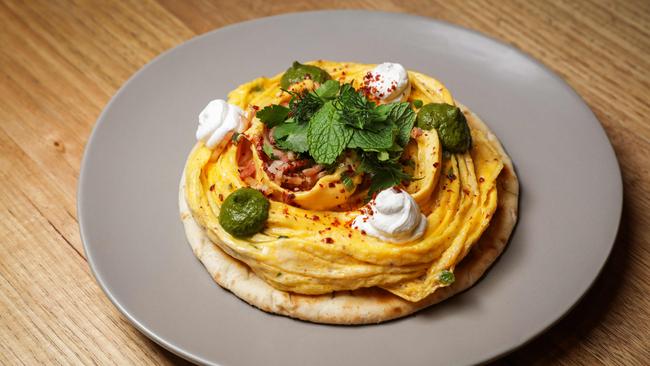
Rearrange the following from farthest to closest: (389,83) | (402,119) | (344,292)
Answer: (389,83), (402,119), (344,292)

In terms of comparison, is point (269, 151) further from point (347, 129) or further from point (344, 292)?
point (344, 292)

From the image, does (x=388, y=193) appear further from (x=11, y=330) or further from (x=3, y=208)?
(x=3, y=208)

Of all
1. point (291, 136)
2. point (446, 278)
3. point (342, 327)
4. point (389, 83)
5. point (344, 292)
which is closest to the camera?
point (446, 278)

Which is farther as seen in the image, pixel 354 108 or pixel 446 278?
pixel 354 108

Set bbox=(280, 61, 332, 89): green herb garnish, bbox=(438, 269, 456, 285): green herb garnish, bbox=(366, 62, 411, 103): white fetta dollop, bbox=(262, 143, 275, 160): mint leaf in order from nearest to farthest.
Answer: bbox=(438, 269, 456, 285): green herb garnish < bbox=(262, 143, 275, 160): mint leaf < bbox=(366, 62, 411, 103): white fetta dollop < bbox=(280, 61, 332, 89): green herb garnish

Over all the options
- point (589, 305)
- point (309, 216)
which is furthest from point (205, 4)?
point (589, 305)

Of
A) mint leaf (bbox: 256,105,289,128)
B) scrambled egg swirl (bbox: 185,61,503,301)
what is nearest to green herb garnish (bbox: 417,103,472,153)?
scrambled egg swirl (bbox: 185,61,503,301)

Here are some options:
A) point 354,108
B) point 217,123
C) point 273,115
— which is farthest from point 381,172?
point 217,123

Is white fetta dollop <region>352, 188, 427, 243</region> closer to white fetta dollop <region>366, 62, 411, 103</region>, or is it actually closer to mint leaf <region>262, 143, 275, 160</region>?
mint leaf <region>262, 143, 275, 160</region>
